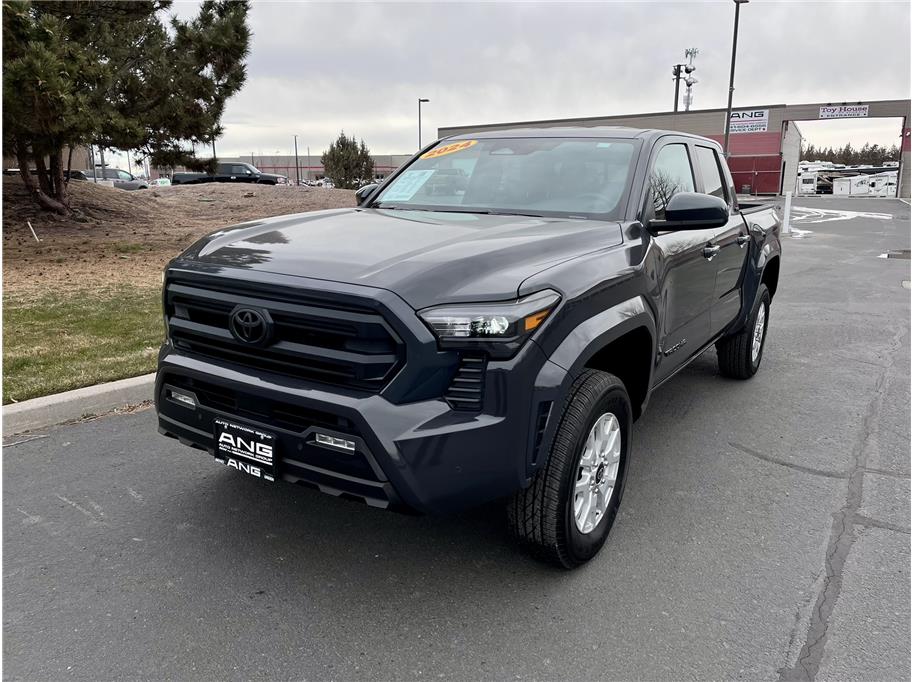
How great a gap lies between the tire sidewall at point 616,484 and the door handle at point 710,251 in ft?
4.81

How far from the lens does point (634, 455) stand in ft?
14.2

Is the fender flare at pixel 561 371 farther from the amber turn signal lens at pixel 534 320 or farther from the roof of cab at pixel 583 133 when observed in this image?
the roof of cab at pixel 583 133

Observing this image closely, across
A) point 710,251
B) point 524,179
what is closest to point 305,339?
point 524,179

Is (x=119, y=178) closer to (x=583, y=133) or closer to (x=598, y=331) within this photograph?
(x=583, y=133)

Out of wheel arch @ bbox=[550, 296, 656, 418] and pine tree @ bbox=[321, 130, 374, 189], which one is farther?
pine tree @ bbox=[321, 130, 374, 189]

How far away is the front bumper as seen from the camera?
244cm

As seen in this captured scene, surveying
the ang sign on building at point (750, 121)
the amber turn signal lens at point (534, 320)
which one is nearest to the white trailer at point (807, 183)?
the ang sign on building at point (750, 121)

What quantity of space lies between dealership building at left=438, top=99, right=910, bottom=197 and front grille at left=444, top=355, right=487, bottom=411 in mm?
47147

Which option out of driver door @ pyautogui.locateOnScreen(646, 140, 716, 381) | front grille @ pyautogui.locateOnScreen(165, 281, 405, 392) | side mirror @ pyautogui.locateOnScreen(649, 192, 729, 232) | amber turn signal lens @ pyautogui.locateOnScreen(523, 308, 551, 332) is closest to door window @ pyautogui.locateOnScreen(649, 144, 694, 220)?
driver door @ pyautogui.locateOnScreen(646, 140, 716, 381)

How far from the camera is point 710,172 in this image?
5.00m

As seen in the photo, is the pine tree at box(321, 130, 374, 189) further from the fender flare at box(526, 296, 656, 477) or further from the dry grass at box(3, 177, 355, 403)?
the fender flare at box(526, 296, 656, 477)

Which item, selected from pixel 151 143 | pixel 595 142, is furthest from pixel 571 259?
pixel 151 143

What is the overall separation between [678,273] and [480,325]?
1.79 metres

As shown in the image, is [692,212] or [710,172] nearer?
[692,212]
